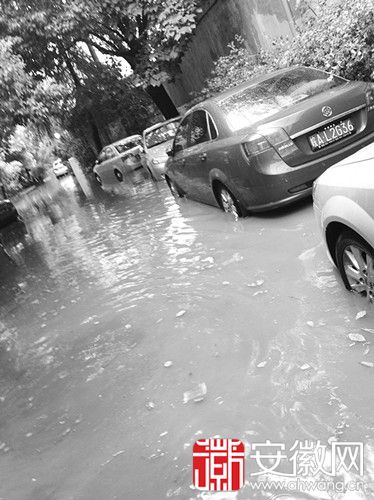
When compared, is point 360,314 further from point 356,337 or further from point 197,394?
point 197,394

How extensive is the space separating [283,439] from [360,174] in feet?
5.40

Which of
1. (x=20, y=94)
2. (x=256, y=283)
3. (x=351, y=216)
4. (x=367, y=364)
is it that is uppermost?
(x=20, y=94)

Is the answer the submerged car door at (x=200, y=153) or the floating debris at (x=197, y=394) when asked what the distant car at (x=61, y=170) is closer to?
the submerged car door at (x=200, y=153)

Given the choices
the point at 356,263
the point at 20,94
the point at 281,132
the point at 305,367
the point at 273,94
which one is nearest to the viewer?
the point at 305,367

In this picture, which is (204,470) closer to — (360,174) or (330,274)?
(360,174)

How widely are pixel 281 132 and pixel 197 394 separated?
3.39 metres

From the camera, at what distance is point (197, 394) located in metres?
3.32

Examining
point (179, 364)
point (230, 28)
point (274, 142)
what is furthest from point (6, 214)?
point (179, 364)

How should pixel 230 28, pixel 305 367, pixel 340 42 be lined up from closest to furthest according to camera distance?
pixel 305 367 < pixel 340 42 < pixel 230 28

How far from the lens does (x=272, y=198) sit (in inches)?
231

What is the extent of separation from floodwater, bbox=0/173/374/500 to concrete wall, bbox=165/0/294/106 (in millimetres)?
8910

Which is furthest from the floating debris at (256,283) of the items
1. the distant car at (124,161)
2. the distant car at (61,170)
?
the distant car at (61,170)

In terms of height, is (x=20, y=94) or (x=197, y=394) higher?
(x=20, y=94)

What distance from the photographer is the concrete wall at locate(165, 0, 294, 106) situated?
520 inches
